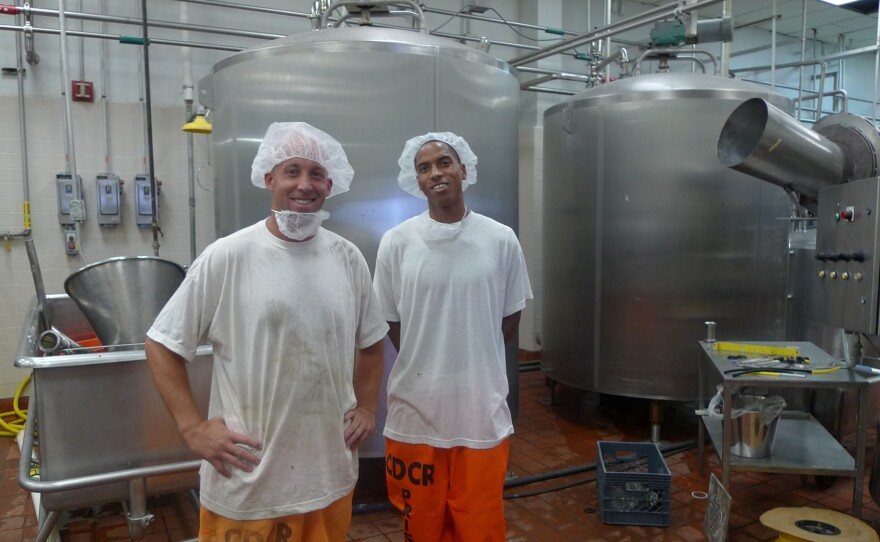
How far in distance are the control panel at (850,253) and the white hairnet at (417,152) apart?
1.37m

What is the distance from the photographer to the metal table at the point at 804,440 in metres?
2.09

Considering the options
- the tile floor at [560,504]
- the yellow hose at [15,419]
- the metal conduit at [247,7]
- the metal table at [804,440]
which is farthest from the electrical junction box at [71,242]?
the metal table at [804,440]

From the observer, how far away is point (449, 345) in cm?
162

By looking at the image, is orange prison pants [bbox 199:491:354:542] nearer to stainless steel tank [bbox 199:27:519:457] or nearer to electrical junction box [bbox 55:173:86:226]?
stainless steel tank [bbox 199:27:519:457]

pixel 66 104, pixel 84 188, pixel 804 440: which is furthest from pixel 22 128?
pixel 804 440

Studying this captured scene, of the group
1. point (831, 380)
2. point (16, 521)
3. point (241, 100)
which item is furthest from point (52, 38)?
point (831, 380)

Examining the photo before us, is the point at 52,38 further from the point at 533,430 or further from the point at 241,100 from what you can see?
the point at 533,430

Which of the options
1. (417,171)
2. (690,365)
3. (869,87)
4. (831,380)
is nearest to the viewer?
(417,171)

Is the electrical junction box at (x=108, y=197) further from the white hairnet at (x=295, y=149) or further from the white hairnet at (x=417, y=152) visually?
the white hairnet at (x=295, y=149)

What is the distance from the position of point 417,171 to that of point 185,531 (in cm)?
167

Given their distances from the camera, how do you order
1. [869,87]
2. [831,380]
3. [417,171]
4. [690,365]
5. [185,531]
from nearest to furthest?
[417,171] → [831,380] → [185,531] → [690,365] → [869,87]

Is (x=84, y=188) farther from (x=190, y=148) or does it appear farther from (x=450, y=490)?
(x=450, y=490)

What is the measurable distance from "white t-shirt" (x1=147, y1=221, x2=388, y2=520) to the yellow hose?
2809 mm

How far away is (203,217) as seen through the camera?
4.02 m
